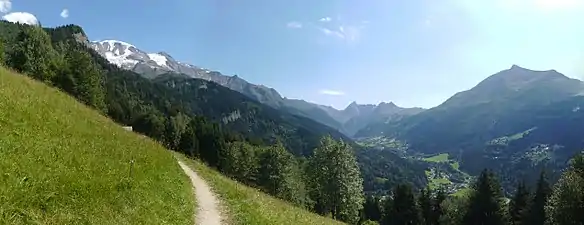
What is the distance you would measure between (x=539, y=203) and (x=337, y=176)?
4532cm

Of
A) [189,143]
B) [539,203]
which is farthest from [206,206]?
[189,143]

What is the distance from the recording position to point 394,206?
121625mm

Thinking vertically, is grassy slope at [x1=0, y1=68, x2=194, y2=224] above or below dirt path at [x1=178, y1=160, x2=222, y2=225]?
above

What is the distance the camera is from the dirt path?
24617mm

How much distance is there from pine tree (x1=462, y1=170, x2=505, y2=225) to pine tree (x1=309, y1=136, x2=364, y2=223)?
31144 mm

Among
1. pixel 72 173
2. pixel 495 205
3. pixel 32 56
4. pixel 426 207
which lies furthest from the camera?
pixel 426 207

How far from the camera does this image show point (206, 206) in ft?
92.1

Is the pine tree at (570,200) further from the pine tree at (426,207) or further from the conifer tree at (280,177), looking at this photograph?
the conifer tree at (280,177)

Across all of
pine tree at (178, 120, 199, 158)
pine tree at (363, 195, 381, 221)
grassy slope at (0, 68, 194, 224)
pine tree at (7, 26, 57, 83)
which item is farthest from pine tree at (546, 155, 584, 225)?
pine tree at (363, 195, 381, 221)

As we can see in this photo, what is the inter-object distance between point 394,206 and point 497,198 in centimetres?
2967

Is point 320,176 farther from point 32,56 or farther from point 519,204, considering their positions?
point 32,56

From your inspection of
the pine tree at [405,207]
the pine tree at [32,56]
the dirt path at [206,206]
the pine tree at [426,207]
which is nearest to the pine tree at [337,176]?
the pine tree at [405,207]

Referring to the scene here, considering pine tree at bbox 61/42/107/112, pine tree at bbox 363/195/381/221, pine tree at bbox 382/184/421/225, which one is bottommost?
pine tree at bbox 363/195/381/221

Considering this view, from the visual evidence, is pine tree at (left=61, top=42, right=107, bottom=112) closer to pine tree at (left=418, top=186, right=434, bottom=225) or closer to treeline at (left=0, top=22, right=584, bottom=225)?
treeline at (left=0, top=22, right=584, bottom=225)
